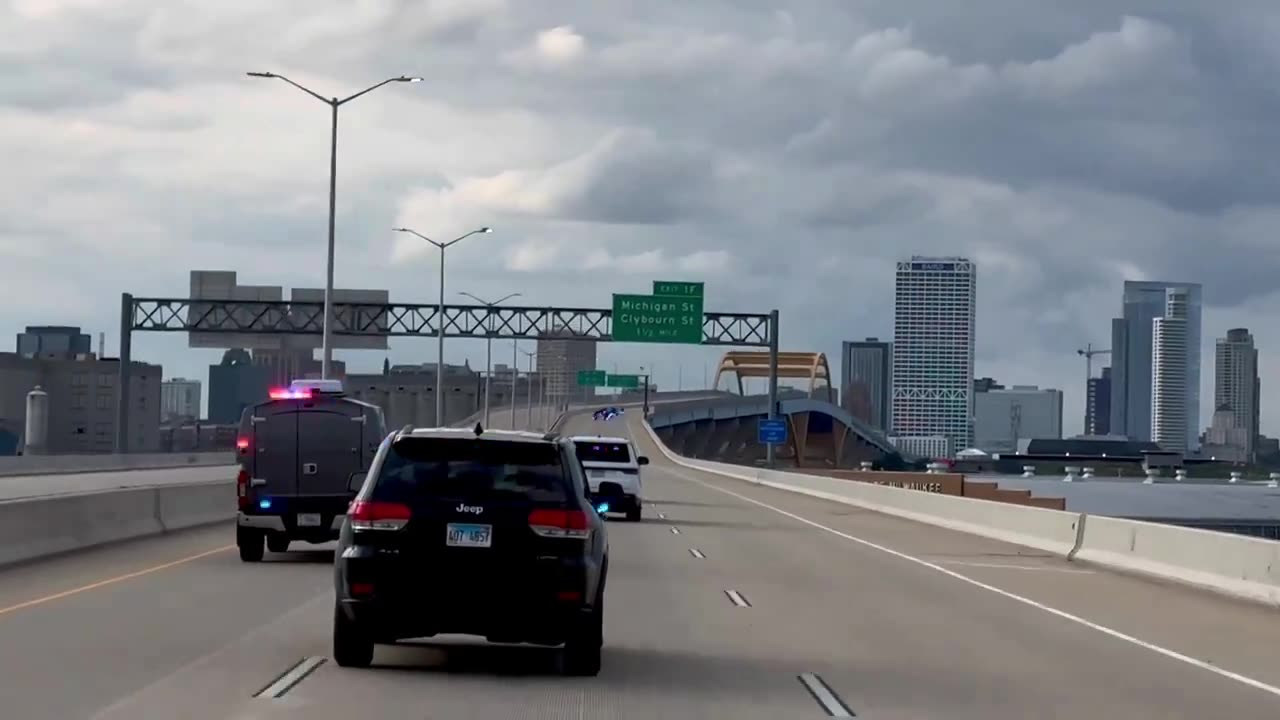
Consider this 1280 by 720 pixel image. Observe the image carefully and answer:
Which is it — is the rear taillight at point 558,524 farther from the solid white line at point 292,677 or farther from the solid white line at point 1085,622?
the solid white line at point 1085,622

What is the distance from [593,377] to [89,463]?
267 ft

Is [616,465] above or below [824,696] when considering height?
above

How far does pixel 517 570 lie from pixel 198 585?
9.32 meters

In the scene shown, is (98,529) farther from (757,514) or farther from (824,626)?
(757,514)

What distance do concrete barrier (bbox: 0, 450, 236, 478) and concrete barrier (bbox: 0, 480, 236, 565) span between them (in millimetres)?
28501

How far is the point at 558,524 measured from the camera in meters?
12.9

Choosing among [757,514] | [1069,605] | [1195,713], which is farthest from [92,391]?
[1195,713]

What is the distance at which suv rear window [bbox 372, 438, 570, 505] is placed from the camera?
1294 cm

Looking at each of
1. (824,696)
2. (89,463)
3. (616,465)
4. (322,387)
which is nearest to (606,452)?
(616,465)

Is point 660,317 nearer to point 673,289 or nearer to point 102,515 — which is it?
point 673,289

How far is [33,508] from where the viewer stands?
79.4 feet

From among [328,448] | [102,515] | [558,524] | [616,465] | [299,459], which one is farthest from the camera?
[616,465]

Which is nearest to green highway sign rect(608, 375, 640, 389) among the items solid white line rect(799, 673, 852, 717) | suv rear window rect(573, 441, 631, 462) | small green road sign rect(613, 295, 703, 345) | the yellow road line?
small green road sign rect(613, 295, 703, 345)

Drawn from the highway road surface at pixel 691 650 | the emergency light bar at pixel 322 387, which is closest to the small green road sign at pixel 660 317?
the highway road surface at pixel 691 650
